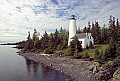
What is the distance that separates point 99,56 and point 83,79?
40.5 feet

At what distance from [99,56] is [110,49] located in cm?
301

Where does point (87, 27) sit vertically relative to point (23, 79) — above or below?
above

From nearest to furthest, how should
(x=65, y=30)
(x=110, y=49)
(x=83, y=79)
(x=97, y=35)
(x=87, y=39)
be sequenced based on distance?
(x=83, y=79) < (x=110, y=49) < (x=87, y=39) < (x=97, y=35) < (x=65, y=30)

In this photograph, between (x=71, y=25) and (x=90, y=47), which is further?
(x=71, y=25)

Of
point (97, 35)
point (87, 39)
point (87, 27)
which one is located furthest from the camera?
point (87, 27)

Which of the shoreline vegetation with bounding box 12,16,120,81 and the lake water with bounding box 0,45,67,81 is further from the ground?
the shoreline vegetation with bounding box 12,16,120,81

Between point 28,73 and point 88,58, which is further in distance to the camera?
point 88,58

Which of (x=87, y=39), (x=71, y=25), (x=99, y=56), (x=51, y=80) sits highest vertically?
(x=71, y=25)

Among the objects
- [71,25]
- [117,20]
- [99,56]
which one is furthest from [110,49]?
[117,20]

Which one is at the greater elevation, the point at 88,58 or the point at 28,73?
the point at 88,58

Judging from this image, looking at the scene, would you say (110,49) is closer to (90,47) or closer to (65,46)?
(90,47)

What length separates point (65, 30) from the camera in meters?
123

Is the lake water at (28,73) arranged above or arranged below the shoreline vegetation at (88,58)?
below

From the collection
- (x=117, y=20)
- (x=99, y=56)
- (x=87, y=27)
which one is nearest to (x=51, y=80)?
(x=99, y=56)
